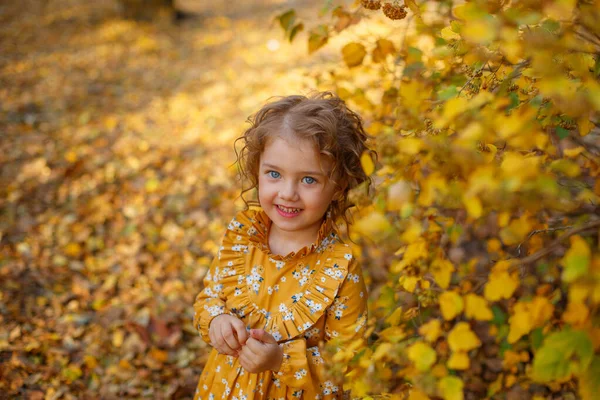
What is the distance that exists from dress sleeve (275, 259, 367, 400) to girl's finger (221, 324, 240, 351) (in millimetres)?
152

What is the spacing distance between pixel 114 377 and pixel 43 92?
3763 mm

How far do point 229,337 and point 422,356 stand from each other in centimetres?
76

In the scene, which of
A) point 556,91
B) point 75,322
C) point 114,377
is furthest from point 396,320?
point 75,322

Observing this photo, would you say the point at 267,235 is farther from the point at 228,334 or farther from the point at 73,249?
the point at 73,249

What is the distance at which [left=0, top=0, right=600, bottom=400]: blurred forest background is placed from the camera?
36.3 inches

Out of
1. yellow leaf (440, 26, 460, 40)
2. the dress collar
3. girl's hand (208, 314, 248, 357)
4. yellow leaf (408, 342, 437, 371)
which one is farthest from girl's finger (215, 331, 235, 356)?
yellow leaf (440, 26, 460, 40)

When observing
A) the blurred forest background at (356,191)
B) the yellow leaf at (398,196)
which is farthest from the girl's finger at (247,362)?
the yellow leaf at (398,196)

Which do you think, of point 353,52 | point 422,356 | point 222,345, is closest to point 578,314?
point 422,356

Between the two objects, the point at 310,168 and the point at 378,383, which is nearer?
the point at 378,383

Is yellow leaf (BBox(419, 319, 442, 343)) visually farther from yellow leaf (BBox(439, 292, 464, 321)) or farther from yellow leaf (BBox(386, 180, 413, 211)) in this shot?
yellow leaf (BBox(386, 180, 413, 211))

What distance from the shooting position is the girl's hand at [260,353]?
4.87 feet

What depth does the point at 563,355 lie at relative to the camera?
2.93 feet

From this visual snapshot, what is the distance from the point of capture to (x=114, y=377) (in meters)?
2.43

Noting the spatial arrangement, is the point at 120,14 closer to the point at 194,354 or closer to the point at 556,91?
the point at 194,354
